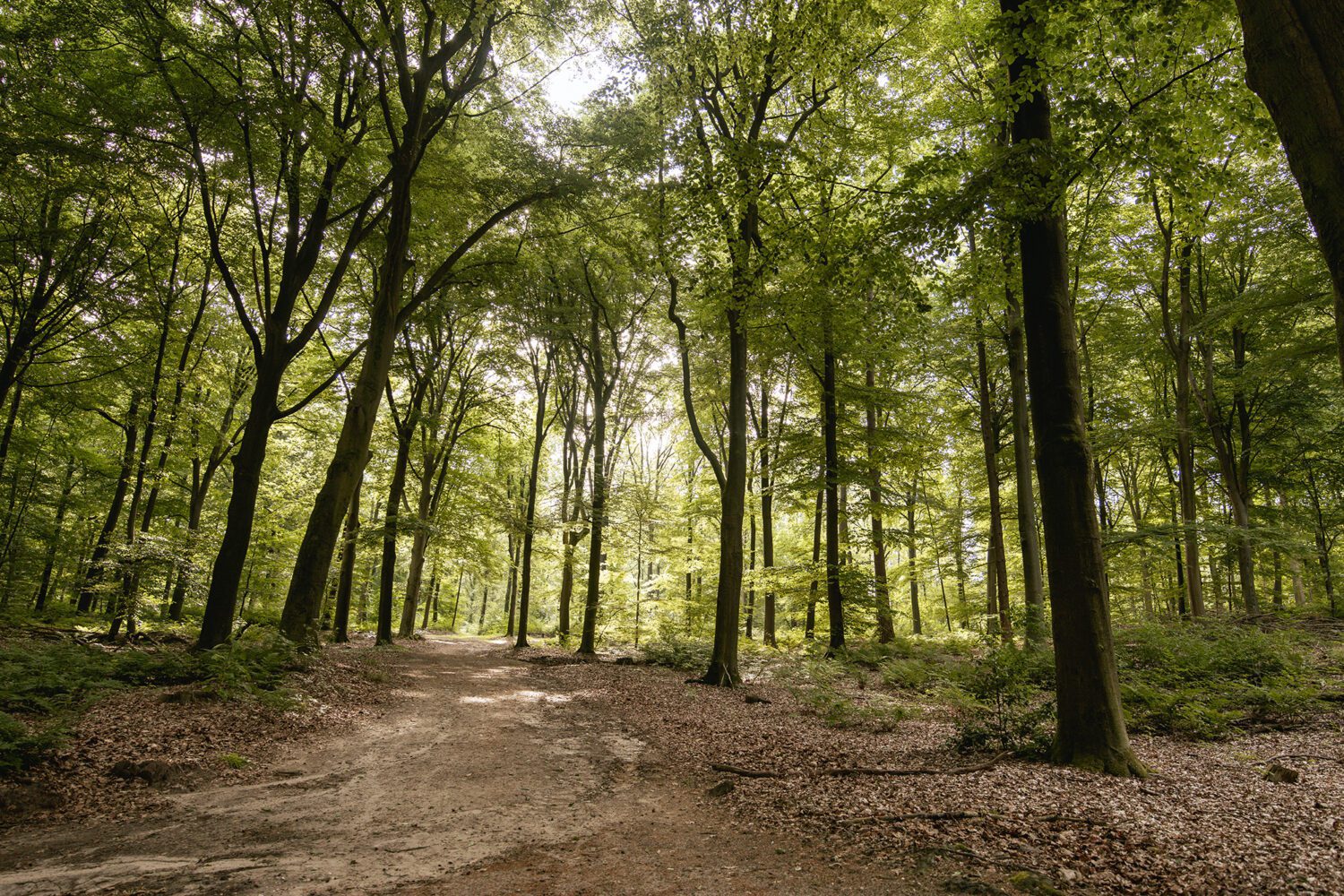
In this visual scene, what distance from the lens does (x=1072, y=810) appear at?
13.4 feet


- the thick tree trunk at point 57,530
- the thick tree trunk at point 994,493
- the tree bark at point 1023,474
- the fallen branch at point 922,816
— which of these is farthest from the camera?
the thick tree trunk at point 57,530

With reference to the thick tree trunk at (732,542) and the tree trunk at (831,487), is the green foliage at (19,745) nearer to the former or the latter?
the thick tree trunk at (732,542)

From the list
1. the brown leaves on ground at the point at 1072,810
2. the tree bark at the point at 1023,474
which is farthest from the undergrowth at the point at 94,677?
the tree bark at the point at 1023,474

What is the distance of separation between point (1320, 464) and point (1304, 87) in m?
24.6

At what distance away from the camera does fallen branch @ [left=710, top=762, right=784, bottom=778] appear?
230 inches

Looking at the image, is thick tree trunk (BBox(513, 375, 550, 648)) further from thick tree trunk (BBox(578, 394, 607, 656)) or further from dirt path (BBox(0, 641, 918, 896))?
dirt path (BBox(0, 641, 918, 896))

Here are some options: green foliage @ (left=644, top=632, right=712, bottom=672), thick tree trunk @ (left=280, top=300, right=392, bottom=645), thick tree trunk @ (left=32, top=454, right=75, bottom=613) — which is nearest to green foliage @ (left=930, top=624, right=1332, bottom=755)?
green foliage @ (left=644, top=632, right=712, bottom=672)

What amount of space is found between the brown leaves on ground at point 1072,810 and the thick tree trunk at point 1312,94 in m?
2.99

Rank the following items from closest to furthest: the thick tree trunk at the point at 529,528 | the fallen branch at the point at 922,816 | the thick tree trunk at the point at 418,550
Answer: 1. the fallen branch at the point at 922,816
2. the thick tree trunk at the point at 418,550
3. the thick tree trunk at the point at 529,528

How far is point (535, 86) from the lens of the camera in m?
13.9

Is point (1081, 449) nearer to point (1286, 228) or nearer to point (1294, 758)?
point (1294, 758)

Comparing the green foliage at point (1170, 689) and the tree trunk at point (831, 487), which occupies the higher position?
the tree trunk at point (831, 487)

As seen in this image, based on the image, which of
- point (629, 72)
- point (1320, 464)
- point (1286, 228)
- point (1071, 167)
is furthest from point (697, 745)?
point (1320, 464)

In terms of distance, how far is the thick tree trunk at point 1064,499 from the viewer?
522cm
